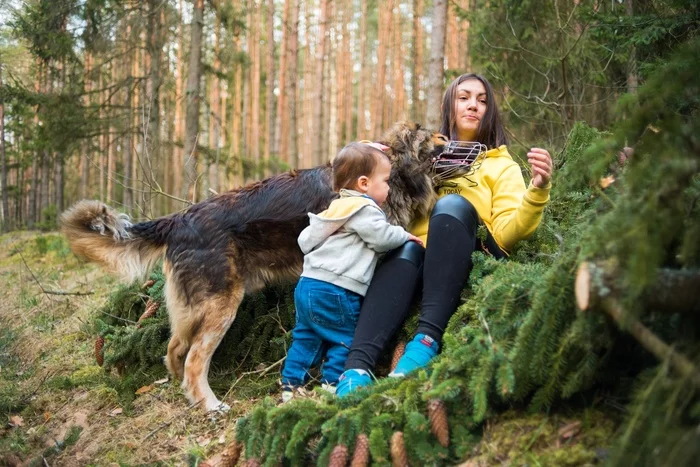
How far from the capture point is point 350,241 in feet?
10.2

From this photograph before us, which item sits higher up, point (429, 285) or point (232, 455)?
point (429, 285)

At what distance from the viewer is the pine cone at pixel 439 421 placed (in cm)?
208

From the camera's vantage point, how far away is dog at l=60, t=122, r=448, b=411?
3535 mm

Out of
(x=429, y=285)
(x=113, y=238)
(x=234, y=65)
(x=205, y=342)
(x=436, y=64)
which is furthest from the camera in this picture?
(x=234, y=65)

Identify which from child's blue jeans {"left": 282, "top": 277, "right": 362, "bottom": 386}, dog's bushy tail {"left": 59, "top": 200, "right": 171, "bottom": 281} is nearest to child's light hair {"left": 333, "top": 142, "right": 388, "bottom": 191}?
child's blue jeans {"left": 282, "top": 277, "right": 362, "bottom": 386}

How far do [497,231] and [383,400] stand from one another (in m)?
1.44

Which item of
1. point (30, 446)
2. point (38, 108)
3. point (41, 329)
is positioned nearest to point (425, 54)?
point (38, 108)

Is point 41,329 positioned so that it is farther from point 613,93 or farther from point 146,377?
point 613,93

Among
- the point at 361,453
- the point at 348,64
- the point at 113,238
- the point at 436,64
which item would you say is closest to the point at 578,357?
the point at 361,453

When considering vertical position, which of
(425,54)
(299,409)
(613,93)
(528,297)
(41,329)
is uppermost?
(425,54)

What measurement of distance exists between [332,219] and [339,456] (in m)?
1.34

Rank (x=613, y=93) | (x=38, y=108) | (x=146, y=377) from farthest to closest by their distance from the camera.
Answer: (x=38, y=108) → (x=613, y=93) → (x=146, y=377)

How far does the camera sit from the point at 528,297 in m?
2.18

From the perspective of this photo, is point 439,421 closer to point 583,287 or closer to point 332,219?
point 583,287
